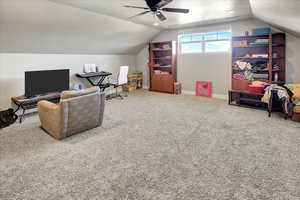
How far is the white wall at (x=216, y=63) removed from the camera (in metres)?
5.18

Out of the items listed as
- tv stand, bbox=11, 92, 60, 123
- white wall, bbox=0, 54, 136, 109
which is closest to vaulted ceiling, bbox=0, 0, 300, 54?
white wall, bbox=0, 54, 136, 109

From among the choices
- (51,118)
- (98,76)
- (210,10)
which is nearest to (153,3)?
(210,10)

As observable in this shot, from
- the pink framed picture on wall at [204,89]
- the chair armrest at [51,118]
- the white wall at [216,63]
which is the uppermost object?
the white wall at [216,63]

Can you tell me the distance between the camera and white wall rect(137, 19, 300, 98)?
17.0 ft

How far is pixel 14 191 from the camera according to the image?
2.00m

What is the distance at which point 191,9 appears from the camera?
15.0 ft

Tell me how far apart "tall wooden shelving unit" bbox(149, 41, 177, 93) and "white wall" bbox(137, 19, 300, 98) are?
246 mm

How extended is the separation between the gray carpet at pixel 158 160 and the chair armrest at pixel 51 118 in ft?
0.49

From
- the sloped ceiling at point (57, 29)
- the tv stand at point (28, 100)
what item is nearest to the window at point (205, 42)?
the sloped ceiling at point (57, 29)

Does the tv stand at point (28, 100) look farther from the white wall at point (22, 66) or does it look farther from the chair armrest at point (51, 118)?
the chair armrest at point (51, 118)

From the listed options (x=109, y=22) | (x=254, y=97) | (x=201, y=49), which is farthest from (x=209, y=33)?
(x=109, y=22)

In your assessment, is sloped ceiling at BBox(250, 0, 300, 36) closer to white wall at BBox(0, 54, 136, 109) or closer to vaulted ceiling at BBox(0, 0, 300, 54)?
vaulted ceiling at BBox(0, 0, 300, 54)

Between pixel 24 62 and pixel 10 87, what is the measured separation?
0.71 meters

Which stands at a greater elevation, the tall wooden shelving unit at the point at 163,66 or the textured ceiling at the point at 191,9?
the textured ceiling at the point at 191,9
